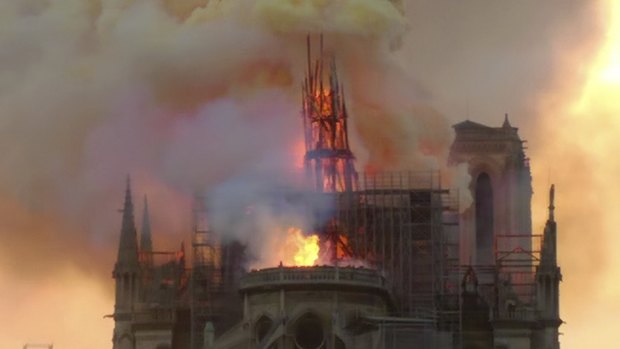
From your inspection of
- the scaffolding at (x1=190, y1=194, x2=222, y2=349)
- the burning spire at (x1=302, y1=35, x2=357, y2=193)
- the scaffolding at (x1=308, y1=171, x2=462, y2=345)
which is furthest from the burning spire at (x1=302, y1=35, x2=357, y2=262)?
the scaffolding at (x1=190, y1=194, x2=222, y2=349)

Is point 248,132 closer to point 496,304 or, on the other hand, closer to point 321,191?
point 321,191

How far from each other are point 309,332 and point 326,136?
55.2ft

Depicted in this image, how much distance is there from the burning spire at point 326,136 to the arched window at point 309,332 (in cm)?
1302

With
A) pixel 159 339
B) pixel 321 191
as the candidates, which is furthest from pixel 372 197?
pixel 159 339

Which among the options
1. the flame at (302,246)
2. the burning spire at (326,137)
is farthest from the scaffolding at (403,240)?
the burning spire at (326,137)

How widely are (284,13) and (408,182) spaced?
13.2m

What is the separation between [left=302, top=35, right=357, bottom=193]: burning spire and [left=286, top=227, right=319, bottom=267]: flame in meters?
3.94

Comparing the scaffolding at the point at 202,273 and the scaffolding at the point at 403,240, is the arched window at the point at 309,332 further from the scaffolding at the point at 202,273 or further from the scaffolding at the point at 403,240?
the scaffolding at the point at 202,273

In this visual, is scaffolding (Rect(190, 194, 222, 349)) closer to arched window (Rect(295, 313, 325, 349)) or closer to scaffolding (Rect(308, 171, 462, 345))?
scaffolding (Rect(308, 171, 462, 345))

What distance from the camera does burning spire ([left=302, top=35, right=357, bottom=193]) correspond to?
648ft

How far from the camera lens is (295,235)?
7638 inches

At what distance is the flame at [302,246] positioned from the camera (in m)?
192

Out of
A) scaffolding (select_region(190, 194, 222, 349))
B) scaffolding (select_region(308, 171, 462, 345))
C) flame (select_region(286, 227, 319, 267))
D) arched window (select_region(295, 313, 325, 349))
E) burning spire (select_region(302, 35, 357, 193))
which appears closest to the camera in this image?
arched window (select_region(295, 313, 325, 349))

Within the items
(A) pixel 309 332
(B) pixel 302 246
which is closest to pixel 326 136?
(B) pixel 302 246
